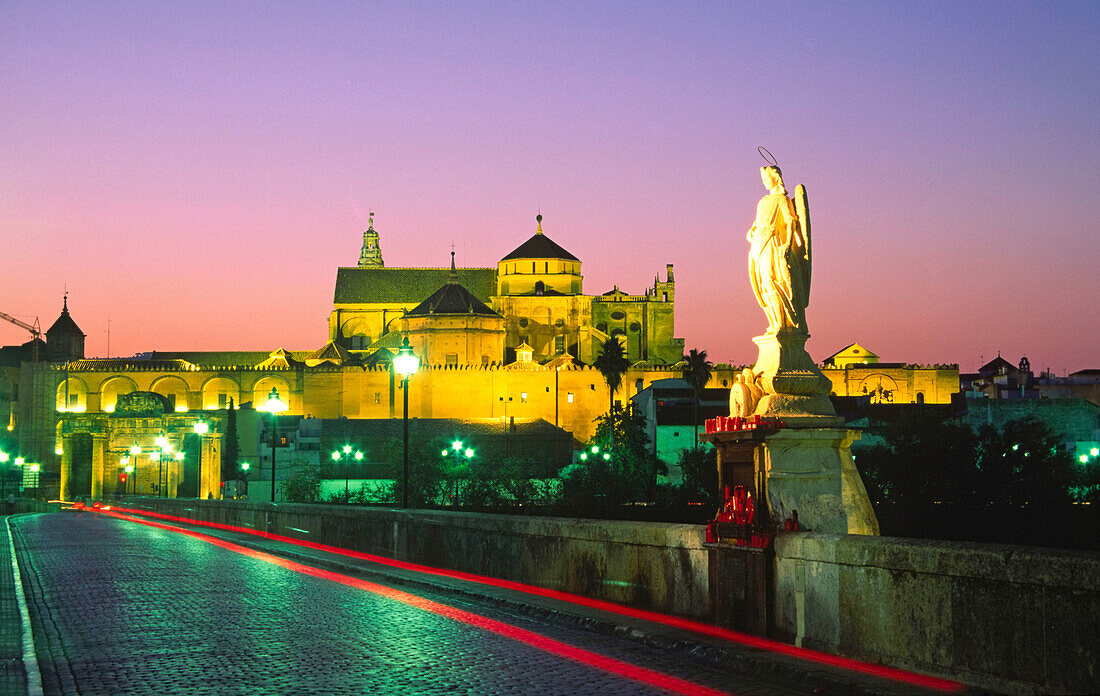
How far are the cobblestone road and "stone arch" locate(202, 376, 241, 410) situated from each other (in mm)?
100857

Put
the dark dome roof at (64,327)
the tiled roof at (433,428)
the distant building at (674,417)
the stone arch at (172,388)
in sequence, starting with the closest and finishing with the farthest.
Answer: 1. the distant building at (674,417)
2. the tiled roof at (433,428)
3. the stone arch at (172,388)
4. the dark dome roof at (64,327)

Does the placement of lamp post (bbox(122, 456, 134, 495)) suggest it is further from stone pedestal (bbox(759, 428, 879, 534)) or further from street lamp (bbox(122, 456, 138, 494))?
stone pedestal (bbox(759, 428, 879, 534))

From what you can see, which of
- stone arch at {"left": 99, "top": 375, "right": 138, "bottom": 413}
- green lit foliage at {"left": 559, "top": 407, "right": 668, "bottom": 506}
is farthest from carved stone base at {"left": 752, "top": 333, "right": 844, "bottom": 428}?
stone arch at {"left": 99, "top": 375, "right": 138, "bottom": 413}

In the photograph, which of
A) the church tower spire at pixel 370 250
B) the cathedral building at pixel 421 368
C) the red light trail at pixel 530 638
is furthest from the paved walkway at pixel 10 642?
the church tower spire at pixel 370 250

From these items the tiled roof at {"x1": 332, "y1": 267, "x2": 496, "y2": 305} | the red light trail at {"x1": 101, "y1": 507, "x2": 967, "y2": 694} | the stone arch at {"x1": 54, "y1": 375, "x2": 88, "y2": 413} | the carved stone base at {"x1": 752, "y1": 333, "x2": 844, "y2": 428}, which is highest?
the tiled roof at {"x1": 332, "y1": 267, "x2": 496, "y2": 305}

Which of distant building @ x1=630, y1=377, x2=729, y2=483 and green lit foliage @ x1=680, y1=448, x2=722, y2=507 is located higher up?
distant building @ x1=630, y1=377, x2=729, y2=483

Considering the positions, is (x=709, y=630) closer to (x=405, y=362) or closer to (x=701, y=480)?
(x=405, y=362)

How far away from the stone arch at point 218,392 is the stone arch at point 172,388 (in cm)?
179

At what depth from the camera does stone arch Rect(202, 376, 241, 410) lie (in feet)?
375

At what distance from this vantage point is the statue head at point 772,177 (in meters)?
11.5

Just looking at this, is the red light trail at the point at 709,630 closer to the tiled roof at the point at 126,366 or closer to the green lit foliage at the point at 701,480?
the green lit foliage at the point at 701,480

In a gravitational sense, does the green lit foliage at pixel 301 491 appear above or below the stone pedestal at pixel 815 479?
below

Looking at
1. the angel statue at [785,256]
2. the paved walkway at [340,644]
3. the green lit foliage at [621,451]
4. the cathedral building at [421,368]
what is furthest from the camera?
the cathedral building at [421,368]

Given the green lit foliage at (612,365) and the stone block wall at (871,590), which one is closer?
the stone block wall at (871,590)
